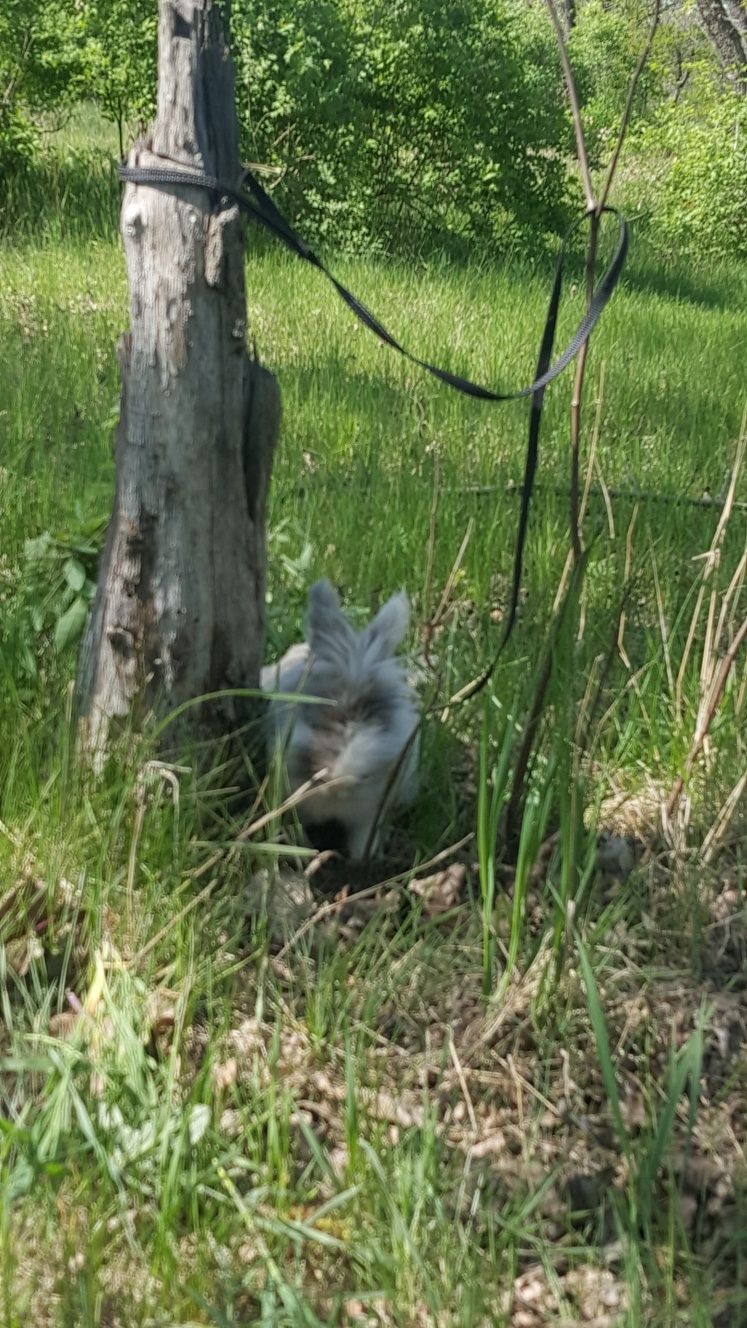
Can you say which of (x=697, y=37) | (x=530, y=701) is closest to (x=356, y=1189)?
(x=530, y=701)

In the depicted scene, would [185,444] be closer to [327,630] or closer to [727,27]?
[327,630]

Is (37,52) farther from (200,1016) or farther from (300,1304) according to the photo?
(300,1304)

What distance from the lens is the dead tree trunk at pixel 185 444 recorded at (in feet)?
7.50

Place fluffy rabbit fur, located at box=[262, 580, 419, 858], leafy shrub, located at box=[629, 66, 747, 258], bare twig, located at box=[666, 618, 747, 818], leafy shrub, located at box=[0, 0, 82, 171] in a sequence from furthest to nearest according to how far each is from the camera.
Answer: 1. leafy shrub, located at box=[629, 66, 747, 258]
2. leafy shrub, located at box=[0, 0, 82, 171]
3. fluffy rabbit fur, located at box=[262, 580, 419, 858]
4. bare twig, located at box=[666, 618, 747, 818]

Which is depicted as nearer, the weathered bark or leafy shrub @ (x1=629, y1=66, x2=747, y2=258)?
leafy shrub @ (x1=629, y1=66, x2=747, y2=258)

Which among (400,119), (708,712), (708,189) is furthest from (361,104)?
(708,712)

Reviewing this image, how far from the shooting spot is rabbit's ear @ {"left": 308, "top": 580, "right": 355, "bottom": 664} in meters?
2.77

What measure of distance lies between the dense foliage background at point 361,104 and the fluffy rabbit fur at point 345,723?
7.00m

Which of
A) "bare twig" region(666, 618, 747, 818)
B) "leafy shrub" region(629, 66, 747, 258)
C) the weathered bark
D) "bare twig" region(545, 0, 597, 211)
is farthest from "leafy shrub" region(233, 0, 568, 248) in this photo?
the weathered bark

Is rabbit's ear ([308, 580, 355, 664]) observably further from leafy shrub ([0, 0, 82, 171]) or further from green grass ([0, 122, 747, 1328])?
leafy shrub ([0, 0, 82, 171])

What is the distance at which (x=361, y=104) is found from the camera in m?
9.92

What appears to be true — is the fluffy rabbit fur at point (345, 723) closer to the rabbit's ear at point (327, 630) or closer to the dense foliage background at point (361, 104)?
the rabbit's ear at point (327, 630)

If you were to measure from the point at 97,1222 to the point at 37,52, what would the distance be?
9.49m

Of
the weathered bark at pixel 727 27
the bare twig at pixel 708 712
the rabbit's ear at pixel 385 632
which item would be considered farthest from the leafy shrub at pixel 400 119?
the weathered bark at pixel 727 27
